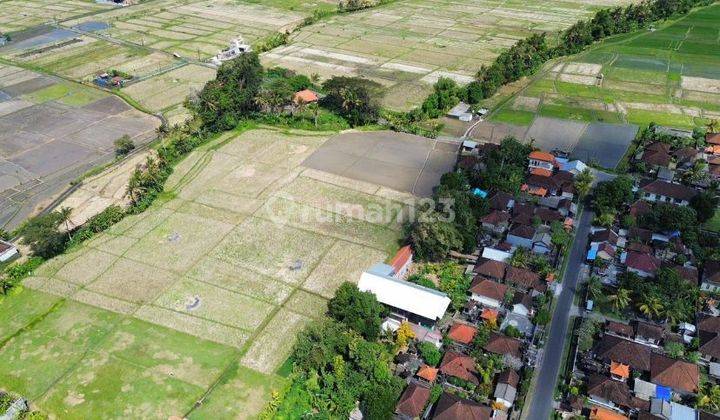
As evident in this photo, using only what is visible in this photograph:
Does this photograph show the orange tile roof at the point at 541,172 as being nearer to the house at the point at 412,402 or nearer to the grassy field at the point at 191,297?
the grassy field at the point at 191,297

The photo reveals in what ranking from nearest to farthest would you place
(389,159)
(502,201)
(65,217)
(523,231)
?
(523,231) → (65,217) → (502,201) → (389,159)

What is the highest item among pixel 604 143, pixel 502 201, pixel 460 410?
pixel 604 143

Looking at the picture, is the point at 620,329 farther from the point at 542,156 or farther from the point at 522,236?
the point at 542,156

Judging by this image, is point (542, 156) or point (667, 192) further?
point (542, 156)

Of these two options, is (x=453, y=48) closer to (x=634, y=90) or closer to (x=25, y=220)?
(x=634, y=90)

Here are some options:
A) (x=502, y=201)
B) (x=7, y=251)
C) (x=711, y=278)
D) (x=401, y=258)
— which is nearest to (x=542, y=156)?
(x=502, y=201)

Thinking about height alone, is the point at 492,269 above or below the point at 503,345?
above

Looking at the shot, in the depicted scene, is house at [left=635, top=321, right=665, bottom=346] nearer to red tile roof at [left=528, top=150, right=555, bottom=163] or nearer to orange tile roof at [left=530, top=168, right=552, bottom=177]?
orange tile roof at [left=530, top=168, right=552, bottom=177]
